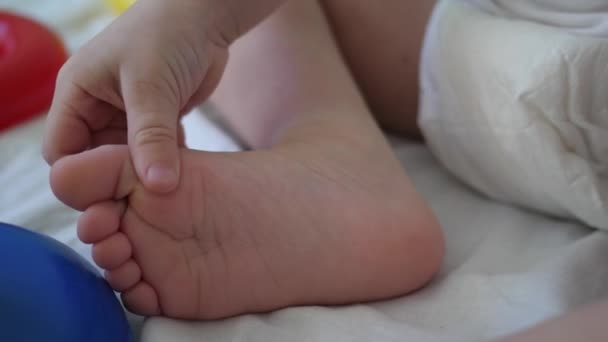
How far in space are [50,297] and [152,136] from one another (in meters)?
0.14

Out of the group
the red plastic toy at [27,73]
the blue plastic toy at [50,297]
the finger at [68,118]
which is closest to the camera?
the blue plastic toy at [50,297]

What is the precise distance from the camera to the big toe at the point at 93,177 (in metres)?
0.52

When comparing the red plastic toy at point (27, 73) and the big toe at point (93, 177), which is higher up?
the big toe at point (93, 177)

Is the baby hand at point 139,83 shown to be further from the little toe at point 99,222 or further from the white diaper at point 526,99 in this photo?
the white diaper at point 526,99

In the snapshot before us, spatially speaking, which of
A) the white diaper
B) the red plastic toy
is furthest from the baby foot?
the red plastic toy

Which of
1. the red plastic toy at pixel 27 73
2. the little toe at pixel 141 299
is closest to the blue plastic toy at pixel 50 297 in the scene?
the little toe at pixel 141 299

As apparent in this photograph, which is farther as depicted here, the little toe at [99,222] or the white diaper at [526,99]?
the white diaper at [526,99]

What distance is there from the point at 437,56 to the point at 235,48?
0.23 meters

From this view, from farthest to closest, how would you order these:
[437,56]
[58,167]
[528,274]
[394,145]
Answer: [394,145] < [437,56] < [528,274] < [58,167]

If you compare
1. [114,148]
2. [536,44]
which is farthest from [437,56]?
[114,148]

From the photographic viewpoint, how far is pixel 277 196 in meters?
0.58

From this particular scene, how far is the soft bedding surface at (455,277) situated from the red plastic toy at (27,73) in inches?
3.6

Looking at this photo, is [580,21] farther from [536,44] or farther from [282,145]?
[282,145]

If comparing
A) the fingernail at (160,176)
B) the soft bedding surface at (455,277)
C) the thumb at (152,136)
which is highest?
the thumb at (152,136)
